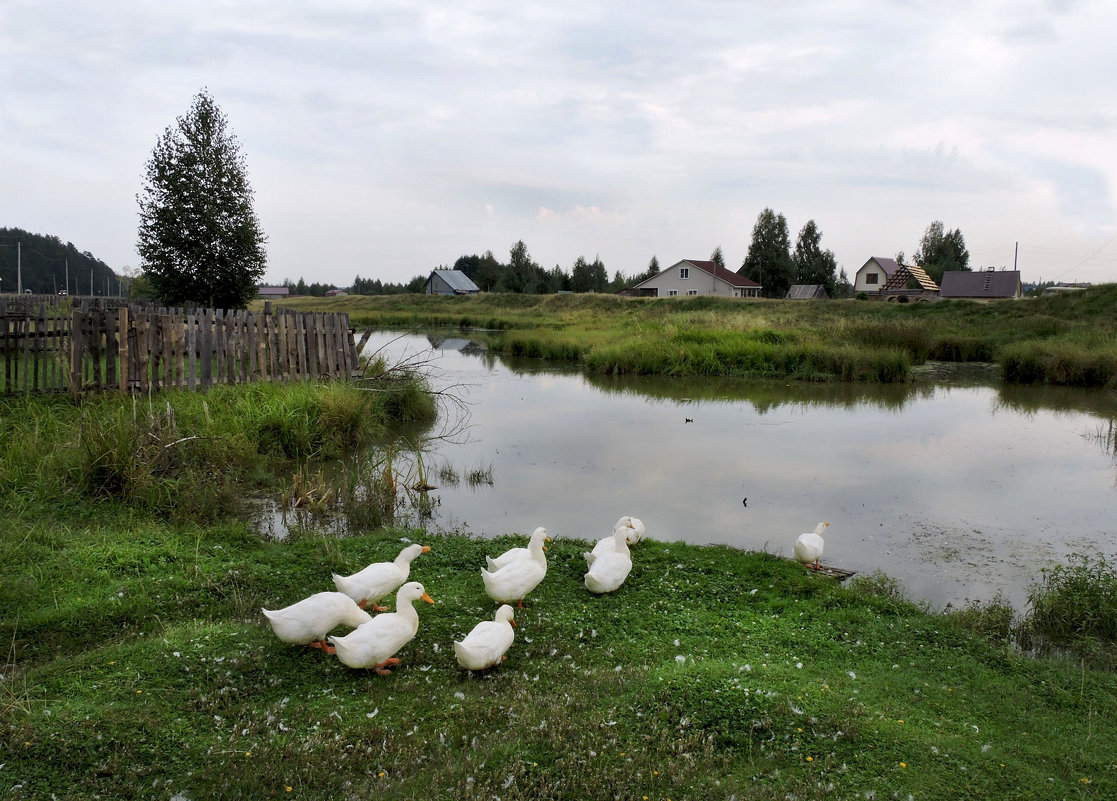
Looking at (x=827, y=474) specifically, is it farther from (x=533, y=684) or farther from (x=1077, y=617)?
(x=533, y=684)

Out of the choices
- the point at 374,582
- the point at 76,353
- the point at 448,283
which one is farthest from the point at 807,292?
the point at 374,582

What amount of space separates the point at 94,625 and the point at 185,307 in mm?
21615

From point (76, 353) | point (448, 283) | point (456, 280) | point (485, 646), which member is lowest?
point (485, 646)

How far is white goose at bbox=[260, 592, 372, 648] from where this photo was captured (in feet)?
16.3

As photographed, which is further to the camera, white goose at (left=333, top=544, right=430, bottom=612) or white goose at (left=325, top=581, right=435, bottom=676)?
white goose at (left=333, top=544, right=430, bottom=612)

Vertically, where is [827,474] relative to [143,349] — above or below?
below

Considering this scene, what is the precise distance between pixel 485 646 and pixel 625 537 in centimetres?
242

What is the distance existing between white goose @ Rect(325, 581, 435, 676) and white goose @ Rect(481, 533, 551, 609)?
2.90ft

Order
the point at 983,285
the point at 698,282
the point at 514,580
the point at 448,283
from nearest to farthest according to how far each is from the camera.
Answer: the point at 514,580 → the point at 983,285 → the point at 698,282 → the point at 448,283

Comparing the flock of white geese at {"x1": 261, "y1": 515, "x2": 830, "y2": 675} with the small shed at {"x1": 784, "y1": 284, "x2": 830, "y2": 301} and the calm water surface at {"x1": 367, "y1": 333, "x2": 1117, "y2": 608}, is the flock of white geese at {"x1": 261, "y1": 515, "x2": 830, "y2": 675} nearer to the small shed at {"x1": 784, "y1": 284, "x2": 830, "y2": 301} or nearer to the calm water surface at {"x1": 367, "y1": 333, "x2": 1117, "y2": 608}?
the calm water surface at {"x1": 367, "y1": 333, "x2": 1117, "y2": 608}

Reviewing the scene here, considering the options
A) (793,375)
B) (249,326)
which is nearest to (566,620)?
(249,326)

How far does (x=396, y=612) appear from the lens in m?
5.15

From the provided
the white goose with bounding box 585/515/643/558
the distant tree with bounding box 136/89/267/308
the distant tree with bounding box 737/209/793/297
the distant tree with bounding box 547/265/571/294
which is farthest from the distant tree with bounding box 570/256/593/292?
the white goose with bounding box 585/515/643/558

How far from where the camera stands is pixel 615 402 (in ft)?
63.0
